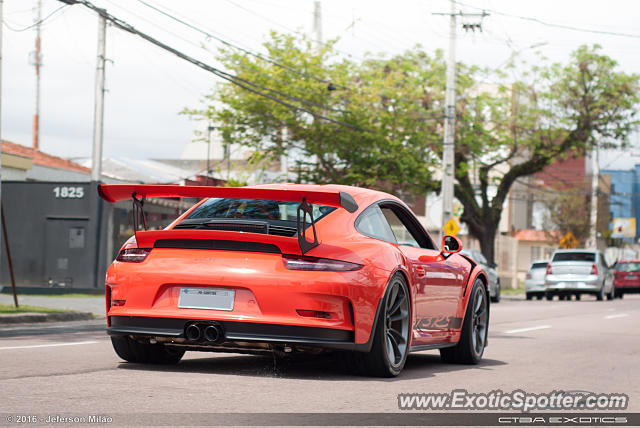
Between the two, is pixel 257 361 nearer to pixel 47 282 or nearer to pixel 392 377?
pixel 392 377

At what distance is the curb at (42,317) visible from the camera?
15501mm

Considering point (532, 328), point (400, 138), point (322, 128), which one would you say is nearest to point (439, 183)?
point (400, 138)

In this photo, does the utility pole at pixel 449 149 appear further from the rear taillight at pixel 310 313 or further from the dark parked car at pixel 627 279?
the rear taillight at pixel 310 313

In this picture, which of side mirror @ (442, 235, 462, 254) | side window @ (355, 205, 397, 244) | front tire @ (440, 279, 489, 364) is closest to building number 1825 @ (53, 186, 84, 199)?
front tire @ (440, 279, 489, 364)

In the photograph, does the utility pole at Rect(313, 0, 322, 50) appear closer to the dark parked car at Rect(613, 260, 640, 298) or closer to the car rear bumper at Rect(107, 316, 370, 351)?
the dark parked car at Rect(613, 260, 640, 298)

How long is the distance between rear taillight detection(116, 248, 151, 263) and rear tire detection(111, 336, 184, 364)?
689 millimetres

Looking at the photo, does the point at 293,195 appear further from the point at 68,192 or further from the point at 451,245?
the point at 68,192

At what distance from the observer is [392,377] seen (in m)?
7.49

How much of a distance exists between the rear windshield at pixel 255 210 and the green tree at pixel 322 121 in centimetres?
2586

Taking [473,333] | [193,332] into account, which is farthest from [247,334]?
[473,333]

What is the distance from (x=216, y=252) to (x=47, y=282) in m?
23.8

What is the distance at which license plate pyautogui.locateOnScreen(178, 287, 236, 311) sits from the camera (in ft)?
22.7

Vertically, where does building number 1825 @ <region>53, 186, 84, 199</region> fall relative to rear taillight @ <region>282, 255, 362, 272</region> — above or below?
above

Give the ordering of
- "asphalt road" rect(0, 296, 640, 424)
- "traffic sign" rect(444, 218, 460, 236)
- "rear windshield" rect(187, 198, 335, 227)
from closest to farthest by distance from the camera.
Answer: "asphalt road" rect(0, 296, 640, 424), "rear windshield" rect(187, 198, 335, 227), "traffic sign" rect(444, 218, 460, 236)
